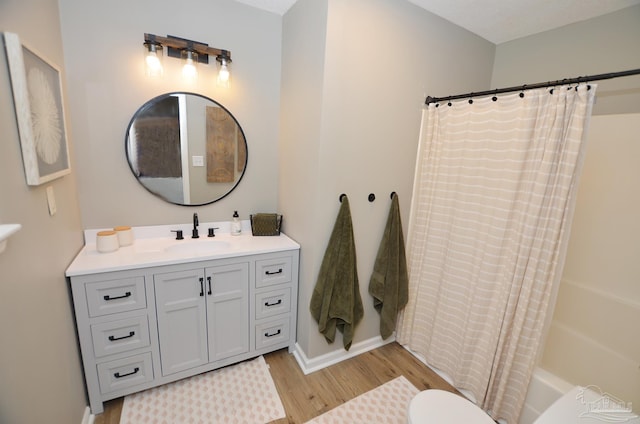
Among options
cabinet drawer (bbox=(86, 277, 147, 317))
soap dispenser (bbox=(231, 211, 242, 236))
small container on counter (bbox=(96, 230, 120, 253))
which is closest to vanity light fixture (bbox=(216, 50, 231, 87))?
soap dispenser (bbox=(231, 211, 242, 236))

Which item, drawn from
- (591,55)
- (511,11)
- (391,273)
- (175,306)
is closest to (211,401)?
(175,306)

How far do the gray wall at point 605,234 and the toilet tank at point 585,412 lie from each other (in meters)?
0.64

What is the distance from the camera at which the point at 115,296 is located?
1.52m

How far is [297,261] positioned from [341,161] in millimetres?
803

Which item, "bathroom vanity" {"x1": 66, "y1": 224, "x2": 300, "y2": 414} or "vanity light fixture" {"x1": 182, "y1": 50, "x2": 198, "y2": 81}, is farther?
"vanity light fixture" {"x1": 182, "y1": 50, "x2": 198, "y2": 81}

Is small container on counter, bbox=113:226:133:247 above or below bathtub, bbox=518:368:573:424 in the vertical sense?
above

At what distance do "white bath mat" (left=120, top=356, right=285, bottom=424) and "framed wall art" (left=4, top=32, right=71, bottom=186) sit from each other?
4.60 feet

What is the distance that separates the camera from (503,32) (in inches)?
83.7

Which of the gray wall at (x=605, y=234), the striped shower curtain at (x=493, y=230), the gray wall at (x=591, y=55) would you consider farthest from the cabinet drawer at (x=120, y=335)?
the gray wall at (x=591, y=55)

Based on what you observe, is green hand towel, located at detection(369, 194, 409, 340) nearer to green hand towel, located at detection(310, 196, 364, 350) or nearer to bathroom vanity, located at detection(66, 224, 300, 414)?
green hand towel, located at detection(310, 196, 364, 350)

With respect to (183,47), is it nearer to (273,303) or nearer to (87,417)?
(273,303)

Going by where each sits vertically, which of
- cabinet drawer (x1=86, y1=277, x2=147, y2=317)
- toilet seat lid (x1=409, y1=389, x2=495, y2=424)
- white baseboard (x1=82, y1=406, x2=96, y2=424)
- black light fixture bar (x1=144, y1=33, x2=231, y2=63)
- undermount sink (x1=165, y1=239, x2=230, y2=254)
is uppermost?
black light fixture bar (x1=144, y1=33, x2=231, y2=63)

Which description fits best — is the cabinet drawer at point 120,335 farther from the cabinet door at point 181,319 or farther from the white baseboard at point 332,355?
the white baseboard at point 332,355

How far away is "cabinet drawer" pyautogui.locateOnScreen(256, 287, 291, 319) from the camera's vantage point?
196cm
